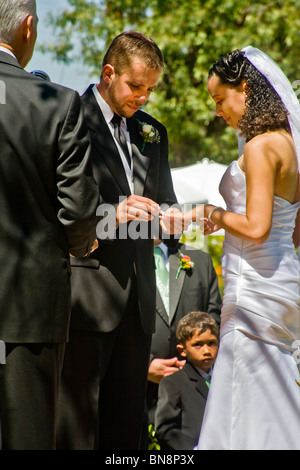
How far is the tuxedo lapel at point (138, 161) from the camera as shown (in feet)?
11.3

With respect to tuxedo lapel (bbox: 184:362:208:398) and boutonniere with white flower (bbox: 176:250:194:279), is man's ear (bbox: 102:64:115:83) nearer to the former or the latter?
boutonniere with white flower (bbox: 176:250:194:279)

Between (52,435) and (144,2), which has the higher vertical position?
(144,2)

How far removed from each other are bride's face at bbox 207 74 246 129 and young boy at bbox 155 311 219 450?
2.05 metres

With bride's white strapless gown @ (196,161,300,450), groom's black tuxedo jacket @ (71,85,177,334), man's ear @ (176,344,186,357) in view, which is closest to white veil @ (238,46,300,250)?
bride's white strapless gown @ (196,161,300,450)

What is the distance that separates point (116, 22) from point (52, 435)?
12323mm

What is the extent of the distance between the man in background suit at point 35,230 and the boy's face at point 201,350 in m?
2.52

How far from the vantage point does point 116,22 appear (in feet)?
44.4

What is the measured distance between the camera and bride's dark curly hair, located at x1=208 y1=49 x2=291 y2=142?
3.40 m

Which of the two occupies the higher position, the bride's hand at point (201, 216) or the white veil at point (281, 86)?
the white veil at point (281, 86)

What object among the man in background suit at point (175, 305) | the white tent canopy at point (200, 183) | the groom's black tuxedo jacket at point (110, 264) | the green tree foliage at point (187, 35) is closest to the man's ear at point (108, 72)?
the groom's black tuxedo jacket at point (110, 264)

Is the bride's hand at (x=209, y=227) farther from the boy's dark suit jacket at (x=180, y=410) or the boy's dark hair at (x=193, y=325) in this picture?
the boy's dark suit jacket at (x=180, y=410)

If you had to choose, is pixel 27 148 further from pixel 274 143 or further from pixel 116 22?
pixel 116 22

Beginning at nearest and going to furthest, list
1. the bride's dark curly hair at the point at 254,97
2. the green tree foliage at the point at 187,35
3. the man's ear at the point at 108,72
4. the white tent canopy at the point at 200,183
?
the bride's dark curly hair at the point at 254,97
the man's ear at the point at 108,72
the white tent canopy at the point at 200,183
the green tree foliage at the point at 187,35
